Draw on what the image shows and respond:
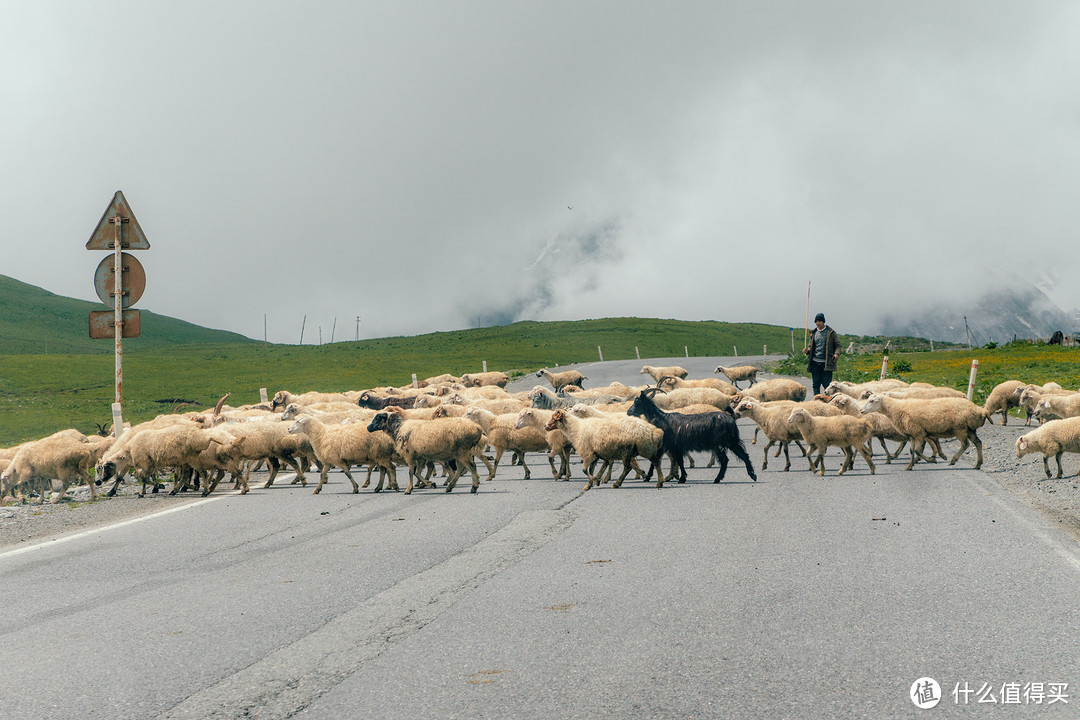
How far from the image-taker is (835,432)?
613 inches

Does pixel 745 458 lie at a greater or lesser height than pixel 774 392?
lesser

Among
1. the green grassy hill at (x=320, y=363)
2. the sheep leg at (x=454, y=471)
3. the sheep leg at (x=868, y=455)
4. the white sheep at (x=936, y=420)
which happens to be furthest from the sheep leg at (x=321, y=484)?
the green grassy hill at (x=320, y=363)

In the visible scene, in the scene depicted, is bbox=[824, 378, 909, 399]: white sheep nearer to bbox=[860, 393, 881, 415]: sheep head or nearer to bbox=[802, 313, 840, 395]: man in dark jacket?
bbox=[802, 313, 840, 395]: man in dark jacket

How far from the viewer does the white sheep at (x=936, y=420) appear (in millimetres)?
15977

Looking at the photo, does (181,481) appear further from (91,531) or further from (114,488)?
(91,531)

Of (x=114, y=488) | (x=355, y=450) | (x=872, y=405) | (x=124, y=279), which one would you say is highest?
(x=124, y=279)

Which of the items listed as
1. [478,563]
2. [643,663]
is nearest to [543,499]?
[478,563]

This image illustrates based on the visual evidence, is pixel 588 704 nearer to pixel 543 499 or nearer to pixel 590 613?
pixel 590 613

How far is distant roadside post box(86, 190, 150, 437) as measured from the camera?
16.8 m

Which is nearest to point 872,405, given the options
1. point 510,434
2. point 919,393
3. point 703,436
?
point 703,436

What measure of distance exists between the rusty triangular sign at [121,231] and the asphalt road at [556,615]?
7.30 meters

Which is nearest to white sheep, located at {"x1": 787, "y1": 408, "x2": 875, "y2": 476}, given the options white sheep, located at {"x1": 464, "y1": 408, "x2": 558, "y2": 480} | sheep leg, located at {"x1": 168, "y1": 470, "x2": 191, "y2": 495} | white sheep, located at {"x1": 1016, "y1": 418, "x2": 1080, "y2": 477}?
white sheep, located at {"x1": 1016, "y1": 418, "x2": 1080, "y2": 477}

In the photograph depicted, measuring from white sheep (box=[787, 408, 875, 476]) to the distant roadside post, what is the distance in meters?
12.1
